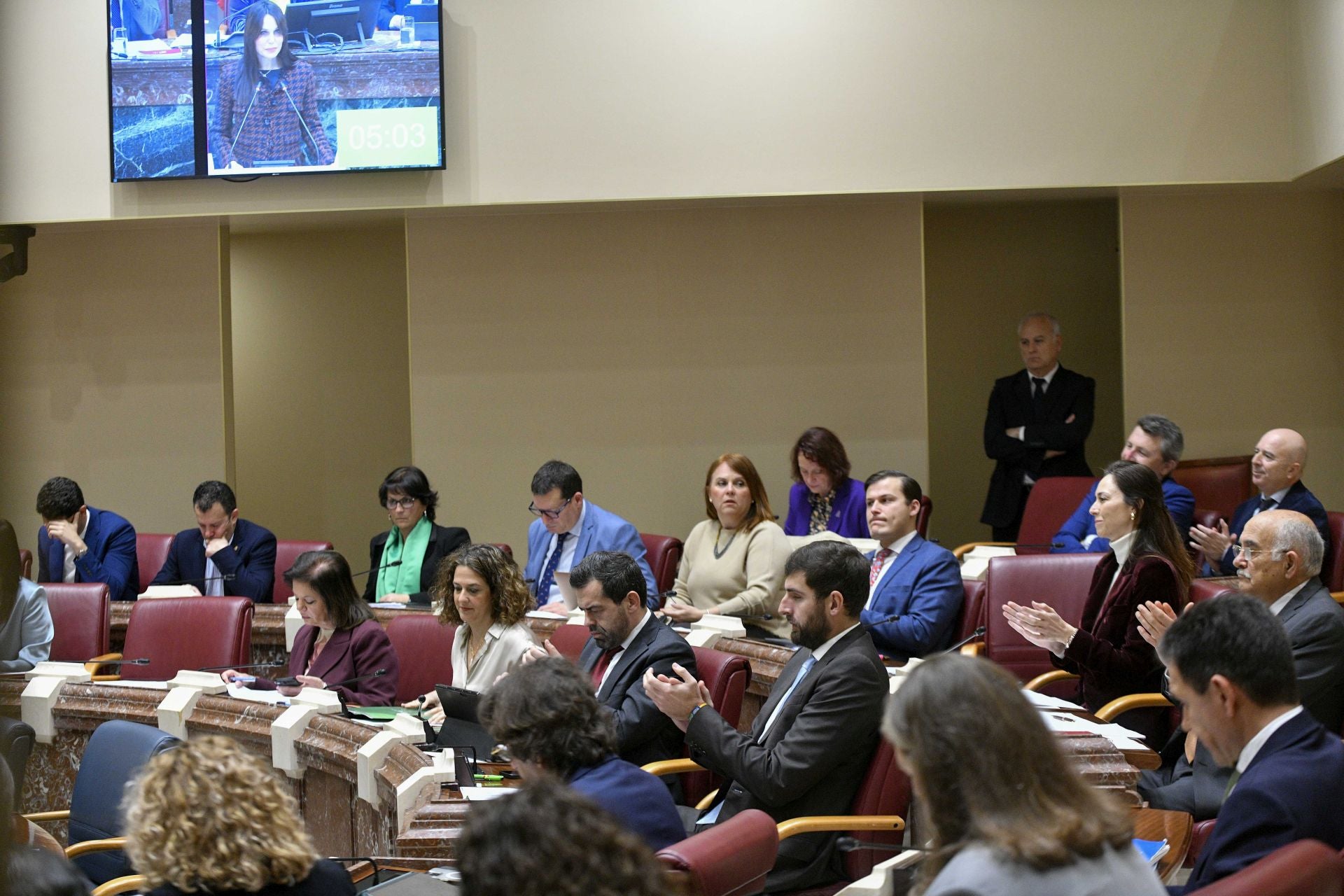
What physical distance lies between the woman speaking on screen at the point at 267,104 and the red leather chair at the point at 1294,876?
5.57 meters

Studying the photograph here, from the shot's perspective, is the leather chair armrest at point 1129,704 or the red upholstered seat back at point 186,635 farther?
the red upholstered seat back at point 186,635

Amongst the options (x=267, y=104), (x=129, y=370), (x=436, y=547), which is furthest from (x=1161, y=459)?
(x=129, y=370)

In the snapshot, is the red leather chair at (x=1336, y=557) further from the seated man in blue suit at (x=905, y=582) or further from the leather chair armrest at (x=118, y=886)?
the leather chair armrest at (x=118, y=886)

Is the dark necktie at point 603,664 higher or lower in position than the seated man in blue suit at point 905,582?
lower

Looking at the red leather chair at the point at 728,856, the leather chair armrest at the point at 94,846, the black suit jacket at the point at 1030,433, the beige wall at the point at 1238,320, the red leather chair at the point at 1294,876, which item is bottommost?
the leather chair armrest at the point at 94,846

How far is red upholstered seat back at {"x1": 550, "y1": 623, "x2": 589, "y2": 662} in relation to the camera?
4.60 m

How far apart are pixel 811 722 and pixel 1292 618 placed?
136 cm

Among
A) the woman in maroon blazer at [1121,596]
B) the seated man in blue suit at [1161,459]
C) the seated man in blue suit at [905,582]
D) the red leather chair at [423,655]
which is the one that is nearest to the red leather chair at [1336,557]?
the seated man in blue suit at [1161,459]

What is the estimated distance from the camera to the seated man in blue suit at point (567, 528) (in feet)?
19.1

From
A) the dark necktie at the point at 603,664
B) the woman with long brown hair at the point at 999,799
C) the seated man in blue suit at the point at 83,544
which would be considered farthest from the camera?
the seated man in blue suit at the point at 83,544

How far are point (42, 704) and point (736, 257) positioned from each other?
13.5ft

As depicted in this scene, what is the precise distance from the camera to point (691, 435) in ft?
24.0

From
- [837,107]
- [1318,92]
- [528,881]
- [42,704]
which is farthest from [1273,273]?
[528,881]

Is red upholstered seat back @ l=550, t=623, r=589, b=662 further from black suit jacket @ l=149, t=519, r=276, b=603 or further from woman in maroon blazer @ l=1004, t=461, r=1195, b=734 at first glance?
black suit jacket @ l=149, t=519, r=276, b=603
